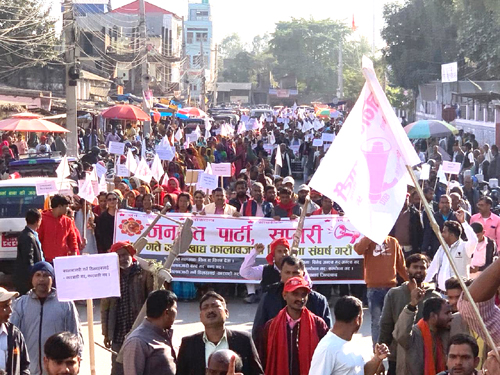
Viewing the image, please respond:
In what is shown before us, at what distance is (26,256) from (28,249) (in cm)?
8

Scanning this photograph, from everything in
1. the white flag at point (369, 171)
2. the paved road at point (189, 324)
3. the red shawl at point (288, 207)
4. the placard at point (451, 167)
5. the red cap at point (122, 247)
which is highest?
the white flag at point (369, 171)

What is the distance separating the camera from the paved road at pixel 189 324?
10648mm

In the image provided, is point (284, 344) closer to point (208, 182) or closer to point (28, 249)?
point (28, 249)

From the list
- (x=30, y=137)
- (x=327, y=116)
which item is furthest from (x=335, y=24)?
(x=30, y=137)

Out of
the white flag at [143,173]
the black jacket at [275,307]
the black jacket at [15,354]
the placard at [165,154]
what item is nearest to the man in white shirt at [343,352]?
the black jacket at [275,307]

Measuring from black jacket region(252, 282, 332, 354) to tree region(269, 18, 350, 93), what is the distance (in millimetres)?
129705

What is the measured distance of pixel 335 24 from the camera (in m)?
146

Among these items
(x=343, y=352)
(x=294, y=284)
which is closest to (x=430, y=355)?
(x=294, y=284)

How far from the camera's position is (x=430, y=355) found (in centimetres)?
701

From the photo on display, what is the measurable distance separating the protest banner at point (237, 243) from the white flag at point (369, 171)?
7.53 meters

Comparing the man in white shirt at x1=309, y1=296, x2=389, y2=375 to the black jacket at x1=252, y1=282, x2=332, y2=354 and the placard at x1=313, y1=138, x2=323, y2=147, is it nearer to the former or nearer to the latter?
the black jacket at x1=252, y1=282, x2=332, y2=354

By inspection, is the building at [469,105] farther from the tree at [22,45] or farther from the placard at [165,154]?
the tree at [22,45]

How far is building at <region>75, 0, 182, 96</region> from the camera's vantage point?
200 ft

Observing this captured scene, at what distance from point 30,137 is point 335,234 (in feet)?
103
